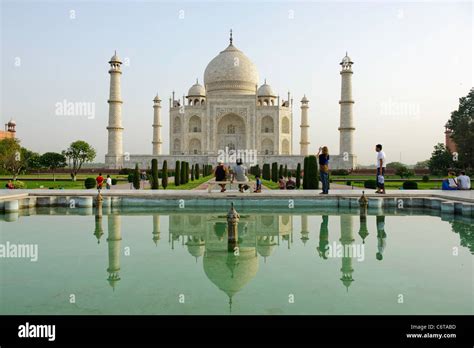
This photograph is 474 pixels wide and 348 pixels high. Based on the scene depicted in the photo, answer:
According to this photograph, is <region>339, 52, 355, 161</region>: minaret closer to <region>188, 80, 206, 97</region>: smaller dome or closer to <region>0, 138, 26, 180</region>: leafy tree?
<region>188, 80, 206, 97</region>: smaller dome

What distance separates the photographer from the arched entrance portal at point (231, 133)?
3456cm

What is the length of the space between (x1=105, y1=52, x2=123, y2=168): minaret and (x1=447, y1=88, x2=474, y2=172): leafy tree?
2068 cm

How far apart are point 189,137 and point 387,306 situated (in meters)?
31.8

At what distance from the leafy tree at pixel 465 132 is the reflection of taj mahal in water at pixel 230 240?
48.5ft

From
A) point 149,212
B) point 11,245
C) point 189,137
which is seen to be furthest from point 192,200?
point 189,137

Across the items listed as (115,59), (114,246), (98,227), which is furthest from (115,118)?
(114,246)

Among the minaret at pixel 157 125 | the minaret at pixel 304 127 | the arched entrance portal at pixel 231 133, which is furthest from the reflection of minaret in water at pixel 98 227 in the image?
the minaret at pixel 304 127

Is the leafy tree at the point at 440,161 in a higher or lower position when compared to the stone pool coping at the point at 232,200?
higher

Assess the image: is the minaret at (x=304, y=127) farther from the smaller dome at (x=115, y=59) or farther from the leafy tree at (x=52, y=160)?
the leafy tree at (x=52, y=160)

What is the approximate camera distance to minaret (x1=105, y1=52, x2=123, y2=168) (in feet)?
93.0

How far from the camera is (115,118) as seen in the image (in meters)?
28.6

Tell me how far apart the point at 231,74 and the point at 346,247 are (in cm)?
3162

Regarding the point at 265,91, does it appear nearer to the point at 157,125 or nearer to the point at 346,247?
the point at 157,125
